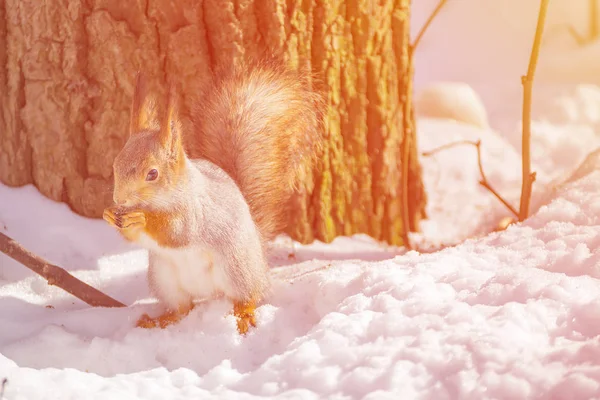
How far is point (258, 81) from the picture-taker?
6.79 feet

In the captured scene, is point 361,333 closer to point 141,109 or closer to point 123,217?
point 123,217

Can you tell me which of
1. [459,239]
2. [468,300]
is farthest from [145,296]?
[459,239]

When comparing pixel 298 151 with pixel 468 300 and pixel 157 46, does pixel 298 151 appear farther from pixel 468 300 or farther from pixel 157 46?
pixel 468 300

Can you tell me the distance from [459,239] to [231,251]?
1.25 metres

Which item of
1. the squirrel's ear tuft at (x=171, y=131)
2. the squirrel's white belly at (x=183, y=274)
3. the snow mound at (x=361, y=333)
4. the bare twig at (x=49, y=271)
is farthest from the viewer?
the bare twig at (x=49, y=271)

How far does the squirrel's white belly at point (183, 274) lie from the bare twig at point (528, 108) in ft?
3.71

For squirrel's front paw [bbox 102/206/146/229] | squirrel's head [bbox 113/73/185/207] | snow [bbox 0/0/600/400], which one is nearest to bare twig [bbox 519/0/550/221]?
snow [bbox 0/0/600/400]

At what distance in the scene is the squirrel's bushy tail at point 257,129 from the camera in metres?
2.04

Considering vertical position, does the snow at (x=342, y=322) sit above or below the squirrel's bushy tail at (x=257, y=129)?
below

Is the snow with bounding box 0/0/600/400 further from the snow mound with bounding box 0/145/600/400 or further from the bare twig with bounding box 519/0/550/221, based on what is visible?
the bare twig with bounding box 519/0/550/221


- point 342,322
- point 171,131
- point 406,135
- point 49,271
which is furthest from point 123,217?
point 406,135

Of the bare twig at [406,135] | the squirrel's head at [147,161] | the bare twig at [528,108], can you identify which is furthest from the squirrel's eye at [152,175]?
the bare twig at [528,108]

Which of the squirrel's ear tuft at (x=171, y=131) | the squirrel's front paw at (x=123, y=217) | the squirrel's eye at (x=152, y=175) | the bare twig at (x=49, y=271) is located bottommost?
the bare twig at (x=49, y=271)

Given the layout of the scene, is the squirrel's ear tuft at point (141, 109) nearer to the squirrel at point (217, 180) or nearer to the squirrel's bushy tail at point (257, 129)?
the squirrel at point (217, 180)
